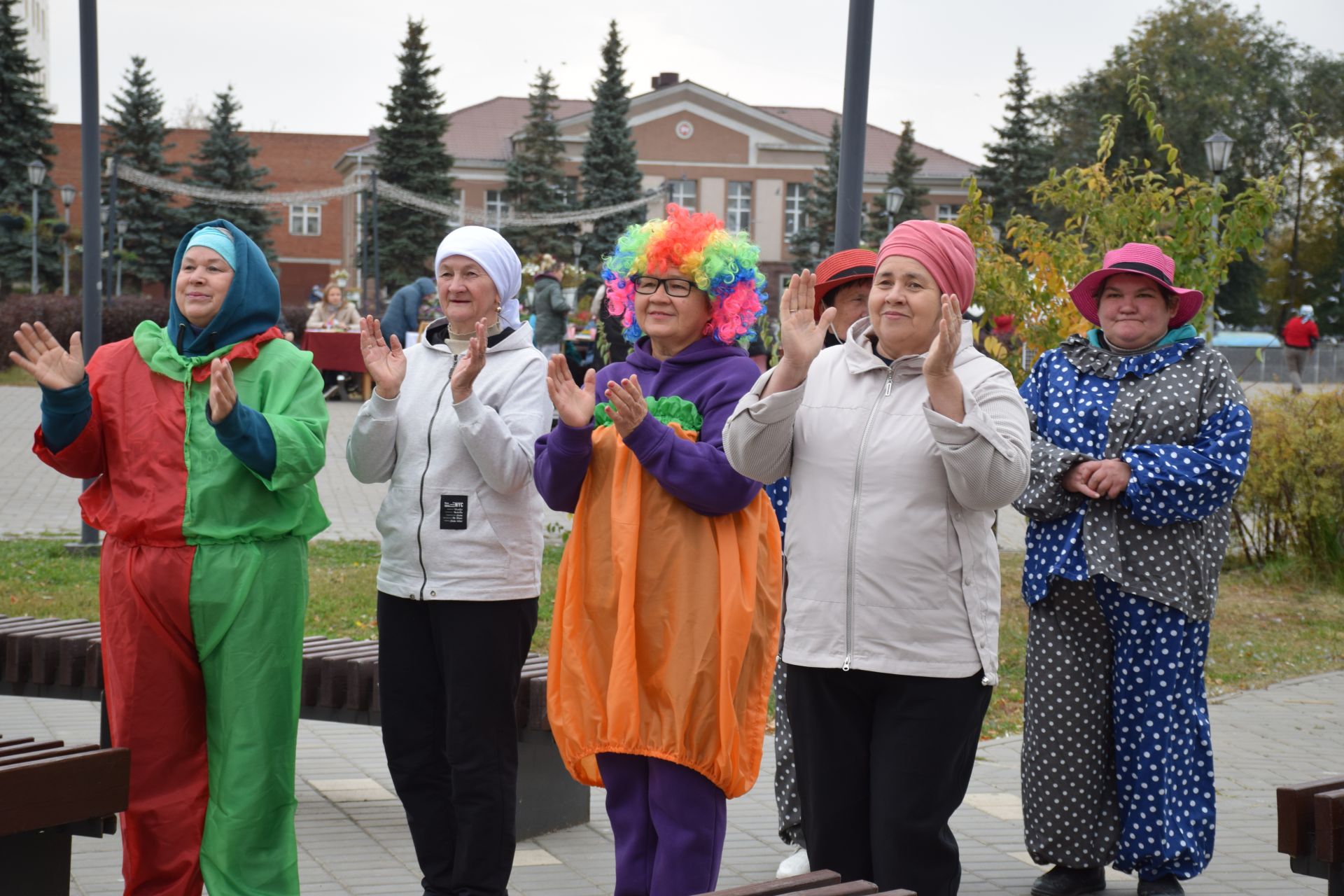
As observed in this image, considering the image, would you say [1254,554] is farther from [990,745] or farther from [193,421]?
[193,421]

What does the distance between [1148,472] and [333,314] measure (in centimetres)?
2118

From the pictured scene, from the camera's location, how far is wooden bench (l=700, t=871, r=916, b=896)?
2.75m

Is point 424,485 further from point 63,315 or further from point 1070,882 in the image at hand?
point 63,315

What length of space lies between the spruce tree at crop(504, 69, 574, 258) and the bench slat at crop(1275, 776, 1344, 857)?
58957 mm

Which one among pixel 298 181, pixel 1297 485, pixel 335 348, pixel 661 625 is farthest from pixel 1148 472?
pixel 298 181

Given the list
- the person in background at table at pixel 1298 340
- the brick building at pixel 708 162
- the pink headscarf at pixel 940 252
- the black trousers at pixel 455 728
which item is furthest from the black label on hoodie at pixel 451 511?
the brick building at pixel 708 162

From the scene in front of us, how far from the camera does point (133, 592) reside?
3967mm

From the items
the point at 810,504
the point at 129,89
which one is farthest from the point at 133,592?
the point at 129,89

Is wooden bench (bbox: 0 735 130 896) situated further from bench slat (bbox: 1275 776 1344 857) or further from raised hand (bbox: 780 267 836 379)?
bench slat (bbox: 1275 776 1344 857)

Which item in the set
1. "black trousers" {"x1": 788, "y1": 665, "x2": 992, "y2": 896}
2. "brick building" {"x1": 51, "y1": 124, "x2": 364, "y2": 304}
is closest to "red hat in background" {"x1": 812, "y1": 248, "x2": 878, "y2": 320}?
"black trousers" {"x1": 788, "y1": 665, "x2": 992, "y2": 896}

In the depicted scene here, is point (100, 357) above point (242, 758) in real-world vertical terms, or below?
above

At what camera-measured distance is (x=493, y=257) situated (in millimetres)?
4277

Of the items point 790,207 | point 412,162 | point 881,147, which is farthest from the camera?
point 881,147

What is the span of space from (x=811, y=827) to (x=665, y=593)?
67cm
